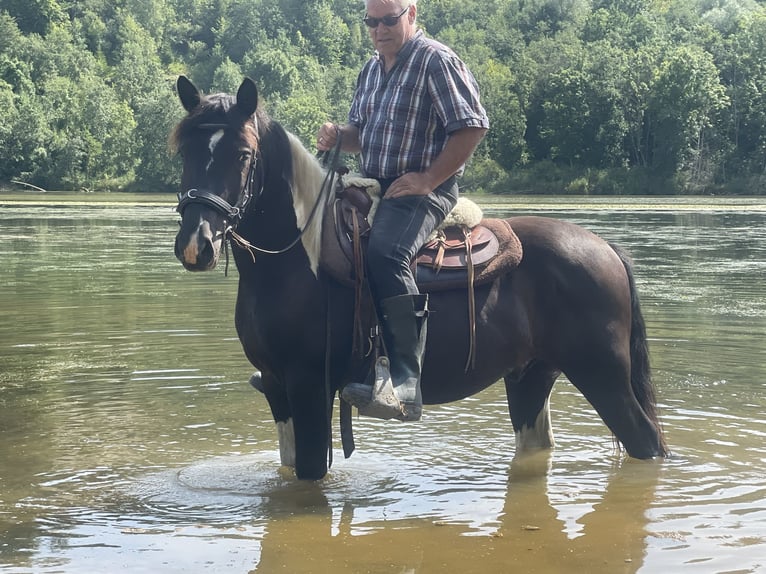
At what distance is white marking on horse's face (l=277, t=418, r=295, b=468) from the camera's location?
21.7ft

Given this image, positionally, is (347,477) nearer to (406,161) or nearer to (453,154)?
(406,161)

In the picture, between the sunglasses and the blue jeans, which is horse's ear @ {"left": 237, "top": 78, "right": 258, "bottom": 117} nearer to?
the sunglasses

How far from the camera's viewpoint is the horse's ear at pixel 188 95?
5.78m

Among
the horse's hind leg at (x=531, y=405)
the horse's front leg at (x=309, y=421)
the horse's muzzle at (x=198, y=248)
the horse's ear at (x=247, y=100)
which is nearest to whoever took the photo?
the horse's muzzle at (x=198, y=248)

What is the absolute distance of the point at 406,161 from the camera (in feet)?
20.2

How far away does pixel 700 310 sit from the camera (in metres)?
15.0

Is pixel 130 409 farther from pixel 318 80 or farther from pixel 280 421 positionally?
pixel 318 80

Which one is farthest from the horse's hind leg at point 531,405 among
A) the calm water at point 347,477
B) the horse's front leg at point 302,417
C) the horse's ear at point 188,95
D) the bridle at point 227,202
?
the horse's ear at point 188,95

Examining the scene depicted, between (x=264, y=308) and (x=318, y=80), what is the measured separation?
140 meters

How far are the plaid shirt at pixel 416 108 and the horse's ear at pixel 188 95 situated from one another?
1077 mm

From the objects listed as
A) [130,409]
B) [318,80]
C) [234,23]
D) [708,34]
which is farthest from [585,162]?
[234,23]

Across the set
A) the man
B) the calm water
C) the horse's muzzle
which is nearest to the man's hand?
the man

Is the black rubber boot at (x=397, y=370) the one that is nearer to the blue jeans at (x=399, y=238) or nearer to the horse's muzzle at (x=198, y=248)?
the blue jeans at (x=399, y=238)

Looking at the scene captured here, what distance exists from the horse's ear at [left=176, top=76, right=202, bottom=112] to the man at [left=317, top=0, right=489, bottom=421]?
1077 mm
